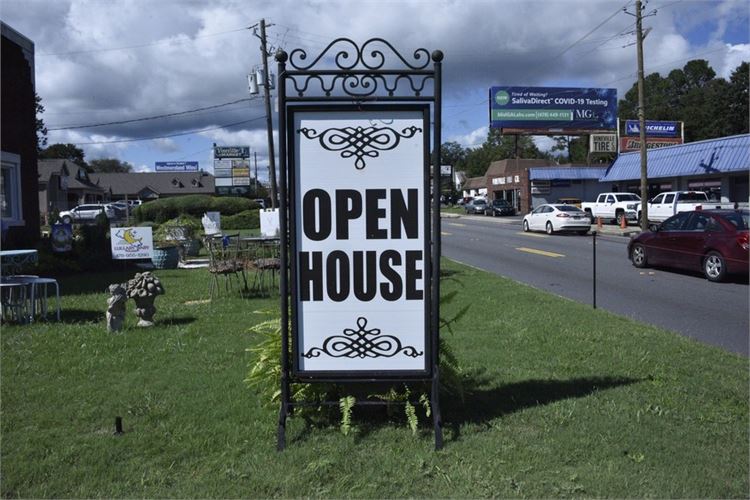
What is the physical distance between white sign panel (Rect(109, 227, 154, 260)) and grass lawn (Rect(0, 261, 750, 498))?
23.3 ft

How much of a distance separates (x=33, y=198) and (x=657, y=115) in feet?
312

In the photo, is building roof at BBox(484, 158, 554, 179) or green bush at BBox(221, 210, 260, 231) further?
building roof at BBox(484, 158, 554, 179)

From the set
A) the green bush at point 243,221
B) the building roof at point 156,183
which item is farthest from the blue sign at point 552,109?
the building roof at point 156,183

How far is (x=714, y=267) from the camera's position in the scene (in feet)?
45.8

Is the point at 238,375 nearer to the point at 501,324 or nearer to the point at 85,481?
the point at 85,481

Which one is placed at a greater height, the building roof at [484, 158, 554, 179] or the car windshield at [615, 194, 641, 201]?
the building roof at [484, 158, 554, 179]

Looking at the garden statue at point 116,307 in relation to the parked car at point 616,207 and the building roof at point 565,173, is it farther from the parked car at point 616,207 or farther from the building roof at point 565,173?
the building roof at point 565,173

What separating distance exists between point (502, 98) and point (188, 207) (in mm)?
24901

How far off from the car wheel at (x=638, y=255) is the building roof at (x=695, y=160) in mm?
20727

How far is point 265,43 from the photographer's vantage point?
31.2 metres

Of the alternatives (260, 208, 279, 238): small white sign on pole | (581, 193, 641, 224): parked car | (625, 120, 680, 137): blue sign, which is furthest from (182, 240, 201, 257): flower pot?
(625, 120, 680, 137): blue sign

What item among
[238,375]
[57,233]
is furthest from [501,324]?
[57,233]

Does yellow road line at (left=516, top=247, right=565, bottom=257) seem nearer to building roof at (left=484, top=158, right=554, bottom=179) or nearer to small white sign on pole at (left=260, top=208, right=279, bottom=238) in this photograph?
small white sign on pole at (left=260, top=208, right=279, bottom=238)

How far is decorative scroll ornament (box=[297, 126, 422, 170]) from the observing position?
4.59 metres
